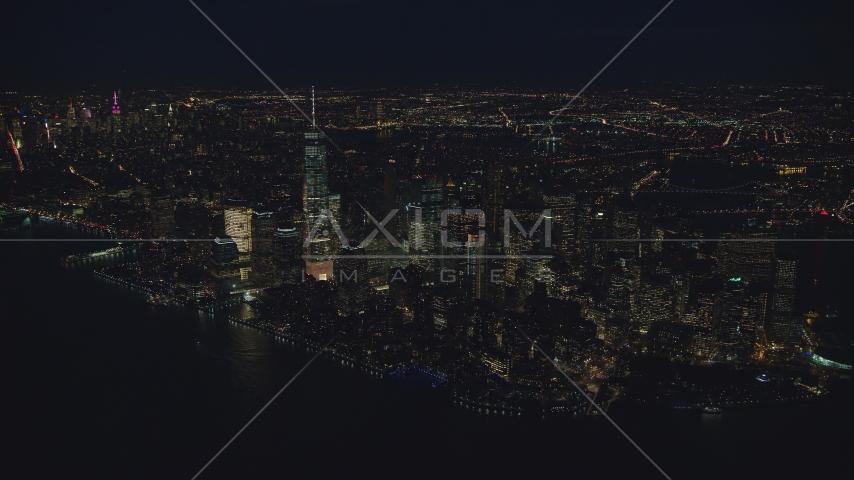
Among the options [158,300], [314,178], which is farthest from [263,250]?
[314,178]

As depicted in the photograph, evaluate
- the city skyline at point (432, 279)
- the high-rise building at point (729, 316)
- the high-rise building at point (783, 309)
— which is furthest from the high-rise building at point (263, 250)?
the high-rise building at point (783, 309)

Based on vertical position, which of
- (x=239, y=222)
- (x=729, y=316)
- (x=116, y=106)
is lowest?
Result: (x=729, y=316)

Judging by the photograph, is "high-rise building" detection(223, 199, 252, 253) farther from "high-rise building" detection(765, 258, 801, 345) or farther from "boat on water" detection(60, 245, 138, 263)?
"high-rise building" detection(765, 258, 801, 345)

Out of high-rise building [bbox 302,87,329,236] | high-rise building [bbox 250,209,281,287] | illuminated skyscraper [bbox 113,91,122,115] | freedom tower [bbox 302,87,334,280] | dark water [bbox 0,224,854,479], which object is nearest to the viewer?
dark water [bbox 0,224,854,479]

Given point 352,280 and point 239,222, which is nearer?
point 352,280

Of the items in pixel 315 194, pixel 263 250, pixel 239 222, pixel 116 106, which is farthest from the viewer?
pixel 116 106

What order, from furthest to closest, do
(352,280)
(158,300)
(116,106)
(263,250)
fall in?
(116,106) → (263,250) → (352,280) → (158,300)

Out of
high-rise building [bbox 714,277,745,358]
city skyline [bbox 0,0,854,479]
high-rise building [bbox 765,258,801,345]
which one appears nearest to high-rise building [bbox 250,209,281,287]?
city skyline [bbox 0,0,854,479]

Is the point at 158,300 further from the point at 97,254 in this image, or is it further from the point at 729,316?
the point at 729,316

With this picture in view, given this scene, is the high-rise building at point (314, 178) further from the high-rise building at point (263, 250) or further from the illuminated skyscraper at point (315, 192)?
the high-rise building at point (263, 250)
